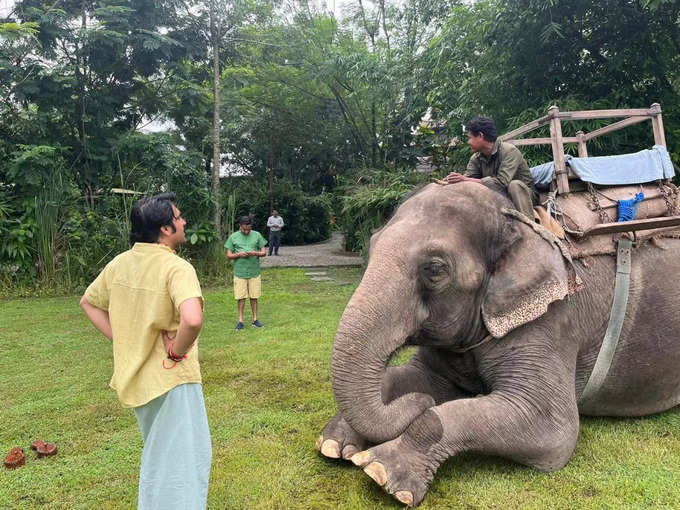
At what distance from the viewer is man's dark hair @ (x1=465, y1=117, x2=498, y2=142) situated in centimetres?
354

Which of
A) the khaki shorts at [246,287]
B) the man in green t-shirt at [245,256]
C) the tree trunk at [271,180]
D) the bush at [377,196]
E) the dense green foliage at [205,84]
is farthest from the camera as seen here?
the tree trunk at [271,180]

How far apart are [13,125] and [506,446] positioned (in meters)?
11.8

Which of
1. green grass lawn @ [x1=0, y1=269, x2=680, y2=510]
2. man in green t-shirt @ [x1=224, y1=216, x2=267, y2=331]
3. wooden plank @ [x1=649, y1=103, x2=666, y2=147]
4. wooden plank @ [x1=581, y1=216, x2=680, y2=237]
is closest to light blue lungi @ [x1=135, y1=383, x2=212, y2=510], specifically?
green grass lawn @ [x1=0, y1=269, x2=680, y2=510]

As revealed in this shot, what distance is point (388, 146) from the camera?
1762 cm

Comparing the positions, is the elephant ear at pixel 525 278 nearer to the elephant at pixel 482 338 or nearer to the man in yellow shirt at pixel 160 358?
the elephant at pixel 482 338

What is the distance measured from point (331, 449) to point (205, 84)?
1409 cm

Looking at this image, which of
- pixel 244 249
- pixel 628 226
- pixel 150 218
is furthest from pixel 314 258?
pixel 150 218

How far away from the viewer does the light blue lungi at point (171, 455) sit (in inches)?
87.8

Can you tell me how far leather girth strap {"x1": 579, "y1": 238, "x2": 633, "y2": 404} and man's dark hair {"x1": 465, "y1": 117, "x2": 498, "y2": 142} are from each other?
1088 mm

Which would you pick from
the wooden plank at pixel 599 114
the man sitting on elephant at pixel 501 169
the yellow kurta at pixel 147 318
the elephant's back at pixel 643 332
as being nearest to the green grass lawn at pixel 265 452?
the elephant's back at pixel 643 332

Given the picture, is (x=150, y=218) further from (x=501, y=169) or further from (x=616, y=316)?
(x=616, y=316)

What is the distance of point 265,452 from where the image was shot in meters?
3.29

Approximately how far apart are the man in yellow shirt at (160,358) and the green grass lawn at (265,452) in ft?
1.82

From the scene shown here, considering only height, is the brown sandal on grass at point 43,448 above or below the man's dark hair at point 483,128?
below
